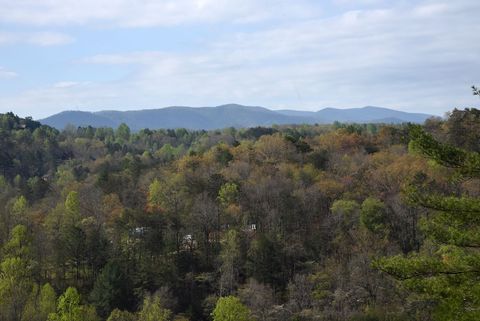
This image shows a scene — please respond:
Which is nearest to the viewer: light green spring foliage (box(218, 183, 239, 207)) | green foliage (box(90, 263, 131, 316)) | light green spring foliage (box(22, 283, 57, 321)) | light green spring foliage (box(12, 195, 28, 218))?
light green spring foliage (box(22, 283, 57, 321))

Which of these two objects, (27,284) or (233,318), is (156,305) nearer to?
(233,318)

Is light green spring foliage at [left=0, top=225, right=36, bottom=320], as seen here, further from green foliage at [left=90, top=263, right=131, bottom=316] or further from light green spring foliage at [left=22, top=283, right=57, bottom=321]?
green foliage at [left=90, top=263, right=131, bottom=316]

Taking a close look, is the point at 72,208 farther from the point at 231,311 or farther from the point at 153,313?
the point at 231,311

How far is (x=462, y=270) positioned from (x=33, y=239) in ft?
113

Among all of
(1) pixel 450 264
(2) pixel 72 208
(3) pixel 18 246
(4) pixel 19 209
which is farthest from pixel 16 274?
(1) pixel 450 264

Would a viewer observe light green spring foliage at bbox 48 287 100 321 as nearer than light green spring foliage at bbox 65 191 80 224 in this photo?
Yes

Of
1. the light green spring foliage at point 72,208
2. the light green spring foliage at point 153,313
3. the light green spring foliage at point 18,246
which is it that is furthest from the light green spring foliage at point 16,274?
the light green spring foliage at point 153,313

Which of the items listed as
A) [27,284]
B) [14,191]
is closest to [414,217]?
[27,284]

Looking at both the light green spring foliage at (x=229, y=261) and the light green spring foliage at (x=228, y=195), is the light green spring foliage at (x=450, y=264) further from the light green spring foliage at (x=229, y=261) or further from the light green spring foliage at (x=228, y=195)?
the light green spring foliage at (x=228, y=195)

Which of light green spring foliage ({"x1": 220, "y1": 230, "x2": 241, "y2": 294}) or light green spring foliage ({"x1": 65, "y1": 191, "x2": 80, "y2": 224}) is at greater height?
light green spring foliage ({"x1": 65, "y1": 191, "x2": 80, "y2": 224})

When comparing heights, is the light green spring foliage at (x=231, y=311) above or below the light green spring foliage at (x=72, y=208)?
below

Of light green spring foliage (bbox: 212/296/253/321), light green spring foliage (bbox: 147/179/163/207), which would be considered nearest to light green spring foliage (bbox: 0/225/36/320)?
light green spring foliage (bbox: 212/296/253/321)

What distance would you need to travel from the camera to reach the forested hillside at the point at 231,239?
31.2 meters

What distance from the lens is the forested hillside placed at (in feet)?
102
